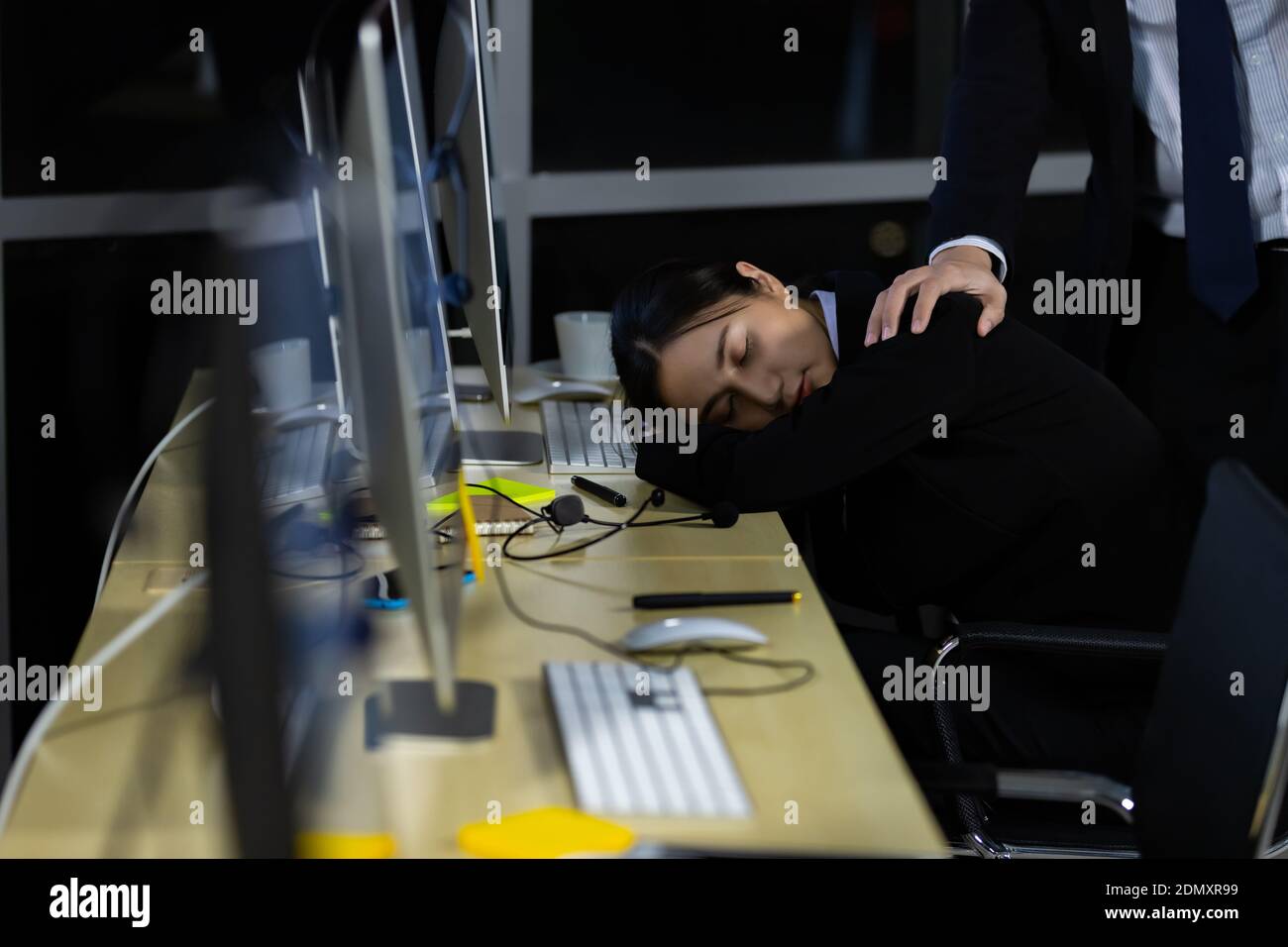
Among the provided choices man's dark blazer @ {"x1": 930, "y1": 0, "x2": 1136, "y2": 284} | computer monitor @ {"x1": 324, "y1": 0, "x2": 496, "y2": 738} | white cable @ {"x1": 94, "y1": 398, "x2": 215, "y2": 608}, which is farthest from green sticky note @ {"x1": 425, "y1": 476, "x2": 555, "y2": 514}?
man's dark blazer @ {"x1": 930, "y1": 0, "x2": 1136, "y2": 284}

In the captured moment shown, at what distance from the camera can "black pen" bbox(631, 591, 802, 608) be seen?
133 centimetres

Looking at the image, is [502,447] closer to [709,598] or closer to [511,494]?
[511,494]

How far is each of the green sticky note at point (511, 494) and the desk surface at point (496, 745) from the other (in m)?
0.23

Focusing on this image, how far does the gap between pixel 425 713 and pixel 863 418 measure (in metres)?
0.75

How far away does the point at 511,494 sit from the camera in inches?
67.6

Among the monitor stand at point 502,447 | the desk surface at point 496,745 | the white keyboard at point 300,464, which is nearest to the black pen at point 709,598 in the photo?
the desk surface at point 496,745

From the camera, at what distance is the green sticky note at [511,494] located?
1.64 metres

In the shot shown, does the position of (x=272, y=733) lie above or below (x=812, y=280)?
below

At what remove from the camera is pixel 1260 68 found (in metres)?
1.96

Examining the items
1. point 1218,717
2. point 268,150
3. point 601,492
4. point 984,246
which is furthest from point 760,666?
point 268,150

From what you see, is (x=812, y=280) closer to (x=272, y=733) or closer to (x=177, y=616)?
(x=177, y=616)

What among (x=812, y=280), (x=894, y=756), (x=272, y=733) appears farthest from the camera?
(x=812, y=280)

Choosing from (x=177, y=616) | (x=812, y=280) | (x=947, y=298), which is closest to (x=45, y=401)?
(x=177, y=616)

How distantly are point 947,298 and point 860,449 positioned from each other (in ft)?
0.84
